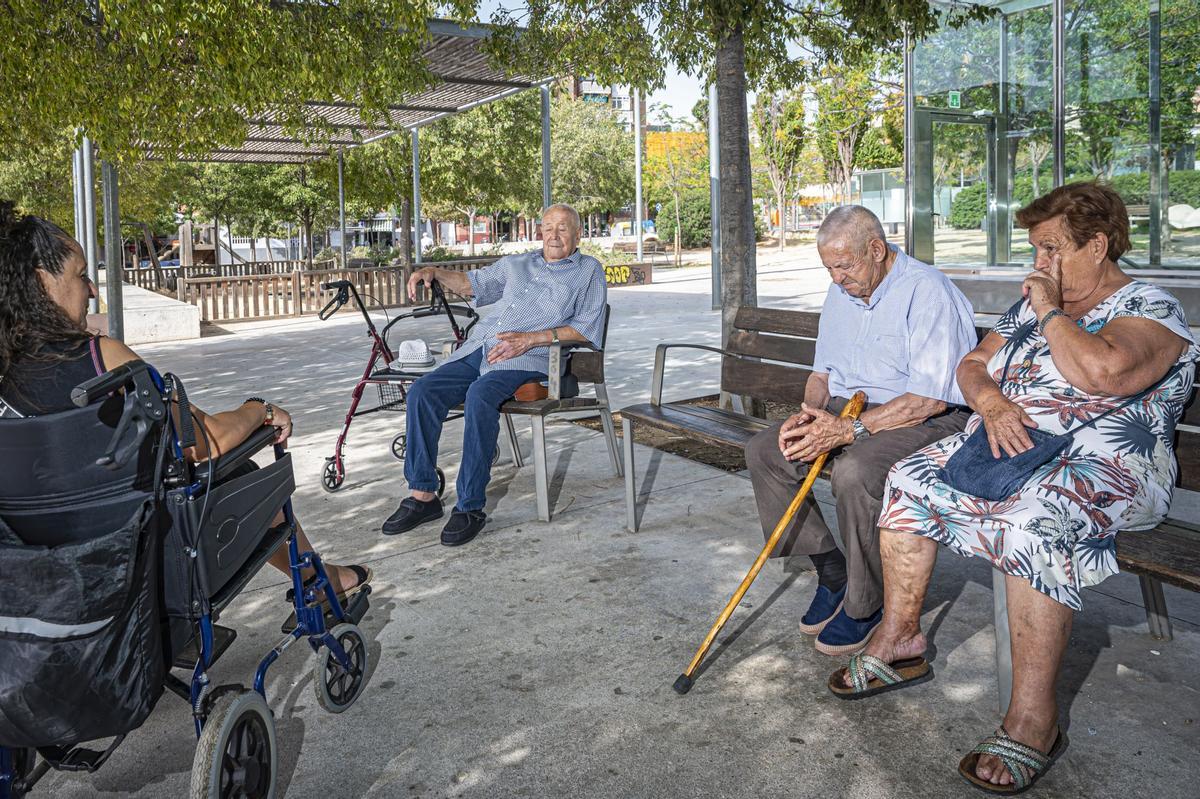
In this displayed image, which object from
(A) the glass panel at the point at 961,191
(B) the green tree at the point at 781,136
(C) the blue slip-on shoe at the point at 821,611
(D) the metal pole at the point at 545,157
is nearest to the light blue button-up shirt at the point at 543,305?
(C) the blue slip-on shoe at the point at 821,611

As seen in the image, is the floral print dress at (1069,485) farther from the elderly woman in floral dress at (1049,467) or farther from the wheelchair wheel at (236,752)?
the wheelchair wheel at (236,752)

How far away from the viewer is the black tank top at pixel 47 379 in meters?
2.48

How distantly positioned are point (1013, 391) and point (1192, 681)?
106cm

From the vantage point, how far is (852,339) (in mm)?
4059

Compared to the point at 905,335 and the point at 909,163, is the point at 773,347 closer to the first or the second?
the point at 905,335

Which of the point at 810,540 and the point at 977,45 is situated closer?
the point at 810,540

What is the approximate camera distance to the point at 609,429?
19.1ft

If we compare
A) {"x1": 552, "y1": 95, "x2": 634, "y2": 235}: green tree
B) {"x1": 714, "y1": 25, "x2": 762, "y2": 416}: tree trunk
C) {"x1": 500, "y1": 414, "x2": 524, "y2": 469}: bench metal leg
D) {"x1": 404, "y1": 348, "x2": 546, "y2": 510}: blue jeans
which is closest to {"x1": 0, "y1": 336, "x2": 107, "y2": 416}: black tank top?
{"x1": 404, "y1": 348, "x2": 546, "y2": 510}: blue jeans

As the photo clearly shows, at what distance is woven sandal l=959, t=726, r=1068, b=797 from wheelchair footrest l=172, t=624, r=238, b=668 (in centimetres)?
196

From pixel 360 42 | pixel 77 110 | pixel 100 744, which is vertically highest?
pixel 360 42

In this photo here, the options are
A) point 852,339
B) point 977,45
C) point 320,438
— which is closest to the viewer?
point 852,339

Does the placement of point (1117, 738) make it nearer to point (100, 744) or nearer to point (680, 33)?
point (100, 744)

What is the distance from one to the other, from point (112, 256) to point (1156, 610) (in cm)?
983

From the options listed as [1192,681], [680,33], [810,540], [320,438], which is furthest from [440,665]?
[680,33]
